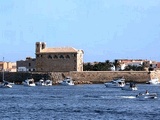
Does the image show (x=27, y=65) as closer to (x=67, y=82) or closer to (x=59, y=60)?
(x=59, y=60)

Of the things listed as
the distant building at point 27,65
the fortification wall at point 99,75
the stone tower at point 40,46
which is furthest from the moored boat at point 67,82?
the distant building at point 27,65

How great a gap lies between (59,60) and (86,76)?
27.3 ft

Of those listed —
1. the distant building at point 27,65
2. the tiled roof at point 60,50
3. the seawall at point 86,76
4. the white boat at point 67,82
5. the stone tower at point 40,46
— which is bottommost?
the white boat at point 67,82

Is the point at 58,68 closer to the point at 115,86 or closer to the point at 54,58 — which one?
the point at 54,58

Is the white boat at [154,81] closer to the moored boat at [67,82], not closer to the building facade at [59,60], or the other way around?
the building facade at [59,60]

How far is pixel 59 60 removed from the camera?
119500 millimetres

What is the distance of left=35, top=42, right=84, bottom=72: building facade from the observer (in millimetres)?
118750

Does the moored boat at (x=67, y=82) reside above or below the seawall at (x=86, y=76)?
below

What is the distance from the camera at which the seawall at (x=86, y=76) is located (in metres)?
114

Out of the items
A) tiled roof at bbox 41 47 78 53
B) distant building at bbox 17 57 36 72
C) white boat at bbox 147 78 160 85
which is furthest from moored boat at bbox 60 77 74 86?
distant building at bbox 17 57 36 72

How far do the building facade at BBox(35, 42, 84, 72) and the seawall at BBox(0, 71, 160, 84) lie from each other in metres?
4.44

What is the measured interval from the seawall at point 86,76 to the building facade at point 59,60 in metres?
4.44

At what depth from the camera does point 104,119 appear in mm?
37062

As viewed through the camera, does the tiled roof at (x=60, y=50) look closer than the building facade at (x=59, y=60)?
No
